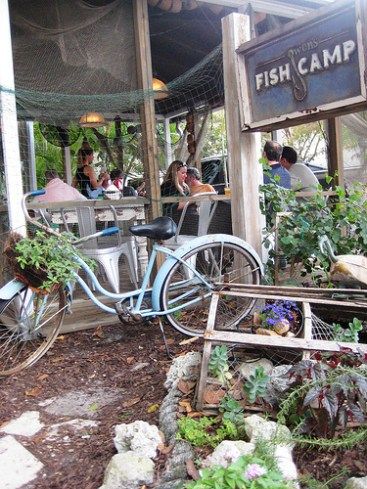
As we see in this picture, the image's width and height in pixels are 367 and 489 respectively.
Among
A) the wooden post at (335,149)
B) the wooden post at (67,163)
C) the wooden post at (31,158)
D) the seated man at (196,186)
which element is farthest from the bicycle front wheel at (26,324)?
the wooden post at (67,163)

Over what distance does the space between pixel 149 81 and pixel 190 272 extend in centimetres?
201

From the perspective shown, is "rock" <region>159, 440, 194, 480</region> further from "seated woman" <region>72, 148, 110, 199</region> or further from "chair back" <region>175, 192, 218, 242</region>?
"seated woman" <region>72, 148, 110, 199</region>

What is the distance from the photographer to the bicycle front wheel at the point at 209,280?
3.95 m

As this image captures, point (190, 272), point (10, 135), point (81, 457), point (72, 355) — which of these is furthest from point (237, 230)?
point (81, 457)

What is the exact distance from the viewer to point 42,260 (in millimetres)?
3330

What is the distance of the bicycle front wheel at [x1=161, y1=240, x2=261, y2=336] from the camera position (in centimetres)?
395

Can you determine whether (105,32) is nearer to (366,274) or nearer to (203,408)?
(366,274)

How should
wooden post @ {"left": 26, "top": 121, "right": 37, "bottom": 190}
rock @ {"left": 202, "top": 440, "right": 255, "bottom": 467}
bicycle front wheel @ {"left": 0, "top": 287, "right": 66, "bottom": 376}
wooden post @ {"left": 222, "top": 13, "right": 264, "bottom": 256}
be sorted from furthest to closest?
wooden post @ {"left": 26, "top": 121, "right": 37, "bottom": 190}, wooden post @ {"left": 222, "top": 13, "right": 264, "bottom": 256}, bicycle front wheel @ {"left": 0, "top": 287, "right": 66, "bottom": 376}, rock @ {"left": 202, "top": 440, "right": 255, "bottom": 467}

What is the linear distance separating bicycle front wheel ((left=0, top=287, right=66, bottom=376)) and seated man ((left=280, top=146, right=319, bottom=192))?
114 inches

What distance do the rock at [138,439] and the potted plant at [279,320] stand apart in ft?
3.01

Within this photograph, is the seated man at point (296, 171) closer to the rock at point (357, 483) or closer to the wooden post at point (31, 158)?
the wooden post at point (31, 158)

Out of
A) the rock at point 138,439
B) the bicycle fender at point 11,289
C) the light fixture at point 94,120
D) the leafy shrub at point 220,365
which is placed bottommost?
the rock at point 138,439

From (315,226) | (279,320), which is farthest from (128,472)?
(315,226)

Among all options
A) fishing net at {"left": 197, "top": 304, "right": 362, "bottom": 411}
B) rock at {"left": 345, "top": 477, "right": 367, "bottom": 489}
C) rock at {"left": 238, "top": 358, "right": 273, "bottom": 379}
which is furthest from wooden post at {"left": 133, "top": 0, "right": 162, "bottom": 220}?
rock at {"left": 345, "top": 477, "right": 367, "bottom": 489}
